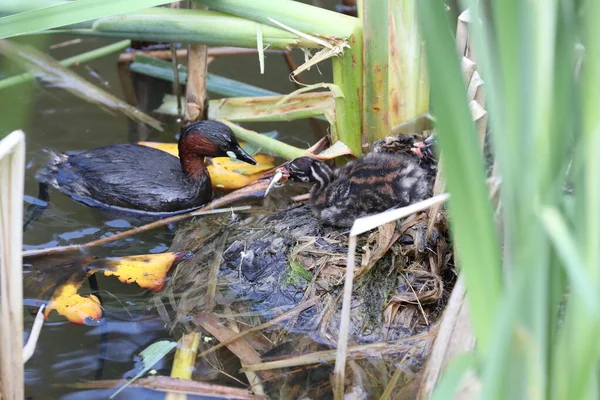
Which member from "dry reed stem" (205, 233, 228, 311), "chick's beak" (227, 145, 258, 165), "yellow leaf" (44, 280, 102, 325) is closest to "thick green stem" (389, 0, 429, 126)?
"chick's beak" (227, 145, 258, 165)

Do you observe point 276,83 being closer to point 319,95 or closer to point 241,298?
point 319,95

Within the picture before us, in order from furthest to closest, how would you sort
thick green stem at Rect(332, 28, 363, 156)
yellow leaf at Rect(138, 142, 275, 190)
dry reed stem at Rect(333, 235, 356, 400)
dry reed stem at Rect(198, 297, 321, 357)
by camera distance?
yellow leaf at Rect(138, 142, 275, 190)
thick green stem at Rect(332, 28, 363, 156)
dry reed stem at Rect(198, 297, 321, 357)
dry reed stem at Rect(333, 235, 356, 400)

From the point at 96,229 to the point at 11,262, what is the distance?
7.06ft

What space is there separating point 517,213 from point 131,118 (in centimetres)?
416

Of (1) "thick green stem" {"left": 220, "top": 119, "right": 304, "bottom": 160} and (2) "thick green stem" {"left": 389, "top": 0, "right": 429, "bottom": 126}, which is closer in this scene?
(2) "thick green stem" {"left": 389, "top": 0, "right": 429, "bottom": 126}

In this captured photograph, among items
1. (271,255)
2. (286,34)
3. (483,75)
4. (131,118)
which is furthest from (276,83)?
(483,75)

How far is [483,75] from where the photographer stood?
1.30 m

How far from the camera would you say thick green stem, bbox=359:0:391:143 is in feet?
12.1

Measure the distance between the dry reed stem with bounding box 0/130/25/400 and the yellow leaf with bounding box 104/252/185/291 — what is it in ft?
4.32

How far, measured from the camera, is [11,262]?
204cm

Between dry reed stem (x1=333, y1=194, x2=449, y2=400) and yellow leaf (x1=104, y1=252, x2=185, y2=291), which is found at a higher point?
dry reed stem (x1=333, y1=194, x2=449, y2=400)

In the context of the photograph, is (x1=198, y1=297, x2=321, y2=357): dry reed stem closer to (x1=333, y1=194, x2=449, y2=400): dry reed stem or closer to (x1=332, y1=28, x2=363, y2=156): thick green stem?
(x1=333, y1=194, x2=449, y2=400): dry reed stem

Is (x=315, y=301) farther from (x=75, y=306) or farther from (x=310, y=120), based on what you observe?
(x=310, y=120)

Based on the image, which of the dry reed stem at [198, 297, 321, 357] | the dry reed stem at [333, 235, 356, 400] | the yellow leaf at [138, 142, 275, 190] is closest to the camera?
the dry reed stem at [333, 235, 356, 400]
